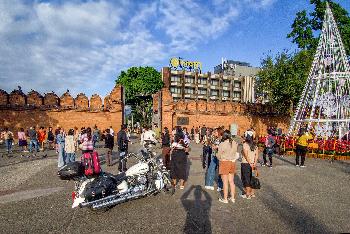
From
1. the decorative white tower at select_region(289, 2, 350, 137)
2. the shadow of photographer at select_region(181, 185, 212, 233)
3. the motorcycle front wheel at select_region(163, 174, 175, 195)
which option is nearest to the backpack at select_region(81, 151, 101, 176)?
the motorcycle front wheel at select_region(163, 174, 175, 195)

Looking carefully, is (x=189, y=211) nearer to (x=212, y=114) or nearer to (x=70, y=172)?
(x=70, y=172)

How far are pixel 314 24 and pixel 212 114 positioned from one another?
17.1 meters

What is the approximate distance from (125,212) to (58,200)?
6.85 ft

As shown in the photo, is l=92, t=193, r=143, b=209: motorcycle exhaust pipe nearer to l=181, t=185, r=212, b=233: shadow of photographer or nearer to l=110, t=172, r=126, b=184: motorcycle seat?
l=110, t=172, r=126, b=184: motorcycle seat

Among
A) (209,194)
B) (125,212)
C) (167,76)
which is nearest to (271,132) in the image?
(209,194)

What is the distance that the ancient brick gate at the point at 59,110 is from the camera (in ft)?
89.8

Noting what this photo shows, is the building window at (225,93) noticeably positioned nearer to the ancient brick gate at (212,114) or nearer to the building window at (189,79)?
the building window at (189,79)

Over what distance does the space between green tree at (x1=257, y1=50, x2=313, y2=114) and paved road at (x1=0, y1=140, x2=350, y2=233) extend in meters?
24.5

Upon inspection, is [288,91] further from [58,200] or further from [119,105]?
[58,200]

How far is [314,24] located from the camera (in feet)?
117

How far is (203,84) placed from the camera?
7794 cm

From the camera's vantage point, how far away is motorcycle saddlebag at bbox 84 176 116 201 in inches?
236

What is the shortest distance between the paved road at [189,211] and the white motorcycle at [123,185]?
29 cm

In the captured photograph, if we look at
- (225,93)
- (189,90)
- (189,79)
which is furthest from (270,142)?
(225,93)
